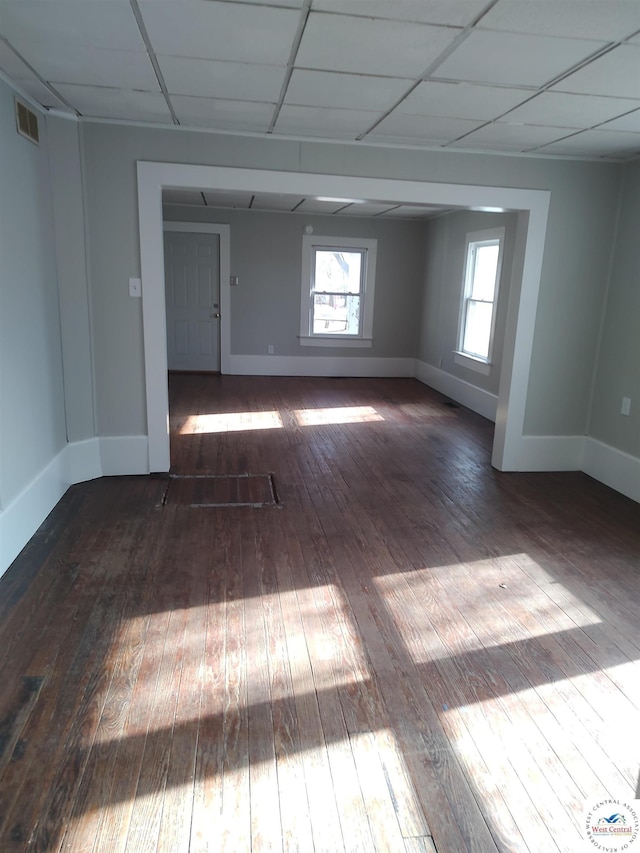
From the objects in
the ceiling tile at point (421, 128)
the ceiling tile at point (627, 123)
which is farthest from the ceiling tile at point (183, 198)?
the ceiling tile at point (627, 123)

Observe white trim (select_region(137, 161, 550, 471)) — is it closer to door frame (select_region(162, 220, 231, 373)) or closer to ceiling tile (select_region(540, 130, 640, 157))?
ceiling tile (select_region(540, 130, 640, 157))

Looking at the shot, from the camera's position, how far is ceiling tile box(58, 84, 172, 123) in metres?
3.15

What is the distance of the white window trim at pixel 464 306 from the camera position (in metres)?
6.32

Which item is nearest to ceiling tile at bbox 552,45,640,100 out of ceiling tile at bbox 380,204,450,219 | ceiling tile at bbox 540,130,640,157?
ceiling tile at bbox 540,130,640,157

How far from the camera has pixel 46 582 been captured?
111 inches

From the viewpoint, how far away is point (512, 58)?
2439 millimetres

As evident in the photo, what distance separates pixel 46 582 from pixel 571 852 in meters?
2.40

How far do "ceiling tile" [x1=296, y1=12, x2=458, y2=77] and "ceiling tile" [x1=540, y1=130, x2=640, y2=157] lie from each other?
1577 millimetres

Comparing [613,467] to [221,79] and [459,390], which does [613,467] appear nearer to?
[459,390]

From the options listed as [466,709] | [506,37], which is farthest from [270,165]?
[466,709]

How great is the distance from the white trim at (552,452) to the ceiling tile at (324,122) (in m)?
2.67

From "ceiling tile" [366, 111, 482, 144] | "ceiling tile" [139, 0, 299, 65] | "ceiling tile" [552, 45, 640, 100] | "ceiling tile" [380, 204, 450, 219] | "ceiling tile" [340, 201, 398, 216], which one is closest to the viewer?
"ceiling tile" [139, 0, 299, 65]

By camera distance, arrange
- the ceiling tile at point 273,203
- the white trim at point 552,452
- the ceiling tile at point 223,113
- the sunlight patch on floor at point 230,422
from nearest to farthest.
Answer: the ceiling tile at point 223,113
the white trim at point 552,452
the sunlight patch on floor at point 230,422
the ceiling tile at point 273,203

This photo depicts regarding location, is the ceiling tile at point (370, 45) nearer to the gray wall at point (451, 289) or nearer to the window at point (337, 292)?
the gray wall at point (451, 289)
